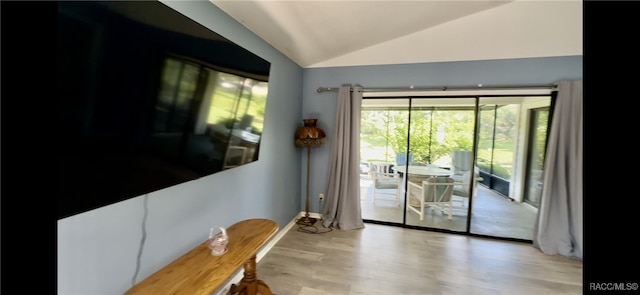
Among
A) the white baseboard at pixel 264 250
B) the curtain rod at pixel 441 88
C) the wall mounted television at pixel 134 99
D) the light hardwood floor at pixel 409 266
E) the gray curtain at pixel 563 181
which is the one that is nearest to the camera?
the wall mounted television at pixel 134 99

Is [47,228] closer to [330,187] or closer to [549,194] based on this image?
[330,187]

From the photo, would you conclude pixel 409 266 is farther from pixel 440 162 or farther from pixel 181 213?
pixel 181 213

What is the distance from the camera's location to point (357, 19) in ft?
7.27

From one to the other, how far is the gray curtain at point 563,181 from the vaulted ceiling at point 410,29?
60 cm

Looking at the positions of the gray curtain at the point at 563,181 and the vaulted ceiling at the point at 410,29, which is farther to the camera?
the gray curtain at the point at 563,181

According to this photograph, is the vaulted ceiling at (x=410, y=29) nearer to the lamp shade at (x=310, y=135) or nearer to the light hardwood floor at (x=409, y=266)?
the lamp shade at (x=310, y=135)

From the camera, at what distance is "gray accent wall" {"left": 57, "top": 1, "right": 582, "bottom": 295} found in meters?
1.10

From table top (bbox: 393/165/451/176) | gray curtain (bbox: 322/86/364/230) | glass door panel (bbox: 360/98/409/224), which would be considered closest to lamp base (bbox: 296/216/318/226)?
gray curtain (bbox: 322/86/364/230)

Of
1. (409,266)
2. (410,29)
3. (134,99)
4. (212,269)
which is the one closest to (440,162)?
(409,266)

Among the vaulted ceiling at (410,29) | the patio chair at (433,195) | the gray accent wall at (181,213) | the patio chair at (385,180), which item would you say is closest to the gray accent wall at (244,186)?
the gray accent wall at (181,213)

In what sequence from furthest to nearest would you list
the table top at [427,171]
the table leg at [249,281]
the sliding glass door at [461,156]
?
the table top at [427,171]
the sliding glass door at [461,156]
the table leg at [249,281]

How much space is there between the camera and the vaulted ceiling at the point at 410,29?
1.97 meters

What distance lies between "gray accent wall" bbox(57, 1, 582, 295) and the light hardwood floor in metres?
0.56

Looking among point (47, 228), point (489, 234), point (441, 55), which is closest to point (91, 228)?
point (47, 228)
